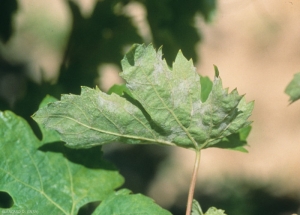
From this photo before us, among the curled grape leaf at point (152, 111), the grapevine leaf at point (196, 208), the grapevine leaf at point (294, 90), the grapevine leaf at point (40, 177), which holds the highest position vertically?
the grapevine leaf at point (294, 90)

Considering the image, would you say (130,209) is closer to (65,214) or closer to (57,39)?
(65,214)

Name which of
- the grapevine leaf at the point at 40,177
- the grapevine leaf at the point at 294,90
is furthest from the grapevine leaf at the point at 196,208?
the grapevine leaf at the point at 294,90

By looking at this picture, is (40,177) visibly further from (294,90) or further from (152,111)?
(294,90)

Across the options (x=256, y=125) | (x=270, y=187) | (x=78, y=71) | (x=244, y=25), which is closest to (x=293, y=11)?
(x=244, y=25)

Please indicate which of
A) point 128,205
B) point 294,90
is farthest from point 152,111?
point 294,90

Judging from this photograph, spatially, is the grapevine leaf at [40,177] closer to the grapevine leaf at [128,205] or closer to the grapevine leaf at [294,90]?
the grapevine leaf at [128,205]

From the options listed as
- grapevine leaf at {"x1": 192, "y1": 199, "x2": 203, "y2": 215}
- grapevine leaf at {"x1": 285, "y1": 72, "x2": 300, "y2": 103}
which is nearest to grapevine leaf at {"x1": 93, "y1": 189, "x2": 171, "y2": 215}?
grapevine leaf at {"x1": 192, "y1": 199, "x2": 203, "y2": 215}
